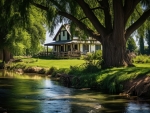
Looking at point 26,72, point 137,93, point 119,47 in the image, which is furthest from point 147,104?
point 26,72

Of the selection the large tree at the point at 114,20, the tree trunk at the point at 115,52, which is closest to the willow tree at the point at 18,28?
the large tree at the point at 114,20

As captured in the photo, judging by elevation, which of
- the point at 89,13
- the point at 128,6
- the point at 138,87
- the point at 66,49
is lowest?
the point at 138,87

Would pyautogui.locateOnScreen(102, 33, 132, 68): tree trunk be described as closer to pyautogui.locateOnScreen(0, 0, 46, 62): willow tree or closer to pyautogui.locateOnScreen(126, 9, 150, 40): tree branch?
pyautogui.locateOnScreen(126, 9, 150, 40): tree branch

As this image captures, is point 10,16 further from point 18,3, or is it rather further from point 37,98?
point 37,98

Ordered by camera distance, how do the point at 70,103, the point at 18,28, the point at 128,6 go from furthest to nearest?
the point at 18,28 < the point at 128,6 < the point at 70,103

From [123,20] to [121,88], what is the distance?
7.61 m

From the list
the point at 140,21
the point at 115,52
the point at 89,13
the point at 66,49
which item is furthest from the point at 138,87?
the point at 66,49

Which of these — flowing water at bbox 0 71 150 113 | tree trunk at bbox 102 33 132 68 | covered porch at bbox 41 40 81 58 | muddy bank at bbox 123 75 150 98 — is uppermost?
covered porch at bbox 41 40 81 58

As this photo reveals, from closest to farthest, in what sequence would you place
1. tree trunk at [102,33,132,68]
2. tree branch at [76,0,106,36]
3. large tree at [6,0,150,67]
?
1. large tree at [6,0,150,67]
2. tree trunk at [102,33,132,68]
3. tree branch at [76,0,106,36]

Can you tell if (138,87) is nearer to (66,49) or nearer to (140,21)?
(140,21)

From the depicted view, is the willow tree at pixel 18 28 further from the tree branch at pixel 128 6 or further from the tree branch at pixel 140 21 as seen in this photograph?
the tree branch at pixel 140 21

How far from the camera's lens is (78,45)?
6956 centimetres

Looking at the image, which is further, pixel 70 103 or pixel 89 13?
pixel 89 13

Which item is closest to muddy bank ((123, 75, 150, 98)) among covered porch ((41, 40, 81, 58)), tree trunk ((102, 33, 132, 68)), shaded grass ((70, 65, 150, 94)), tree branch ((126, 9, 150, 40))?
shaded grass ((70, 65, 150, 94))
